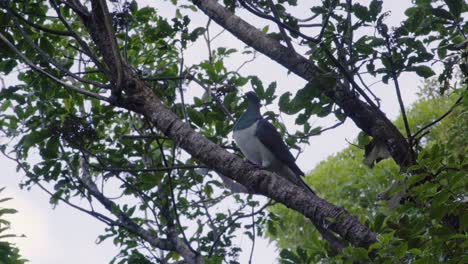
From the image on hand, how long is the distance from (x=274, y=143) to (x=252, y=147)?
17 cm

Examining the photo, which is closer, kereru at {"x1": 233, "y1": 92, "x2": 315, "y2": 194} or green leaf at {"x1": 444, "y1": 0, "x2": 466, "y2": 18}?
green leaf at {"x1": 444, "y1": 0, "x2": 466, "y2": 18}

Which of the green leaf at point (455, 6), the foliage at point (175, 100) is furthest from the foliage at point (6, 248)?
the green leaf at point (455, 6)

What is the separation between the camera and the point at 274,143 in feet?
16.3

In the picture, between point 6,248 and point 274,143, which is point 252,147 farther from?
point 6,248

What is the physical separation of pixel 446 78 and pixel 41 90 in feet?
8.93

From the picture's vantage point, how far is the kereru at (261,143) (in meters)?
4.90

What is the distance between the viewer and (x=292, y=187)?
9.73 feet

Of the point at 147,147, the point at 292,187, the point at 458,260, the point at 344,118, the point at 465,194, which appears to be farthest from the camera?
the point at 147,147

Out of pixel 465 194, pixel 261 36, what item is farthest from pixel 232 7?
pixel 465 194

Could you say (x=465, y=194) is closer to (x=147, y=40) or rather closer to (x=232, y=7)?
(x=232, y=7)

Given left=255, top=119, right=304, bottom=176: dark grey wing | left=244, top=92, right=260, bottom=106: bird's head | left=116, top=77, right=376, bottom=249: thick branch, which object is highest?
left=244, top=92, right=260, bottom=106: bird's head

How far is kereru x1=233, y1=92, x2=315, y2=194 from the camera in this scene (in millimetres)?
4902

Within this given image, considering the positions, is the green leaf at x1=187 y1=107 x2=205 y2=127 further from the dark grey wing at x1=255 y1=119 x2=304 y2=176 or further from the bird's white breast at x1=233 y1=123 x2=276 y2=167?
the dark grey wing at x1=255 y1=119 x2=304 y2=176

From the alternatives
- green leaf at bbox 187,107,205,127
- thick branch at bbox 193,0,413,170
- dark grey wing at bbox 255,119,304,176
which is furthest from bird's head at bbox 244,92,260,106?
thick branch at bbox 193,0,413,170
